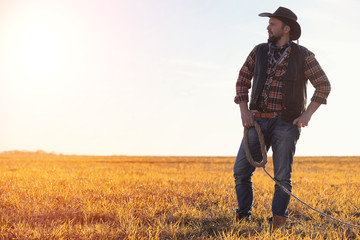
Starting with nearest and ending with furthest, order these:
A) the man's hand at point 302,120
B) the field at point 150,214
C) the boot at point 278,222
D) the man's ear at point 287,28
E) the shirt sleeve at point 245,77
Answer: the field at point 150,214
the man's hand at point 302,120
the boot at point 278,222
the man's ear at point 287,28
the shirt sleeve at point 245,77

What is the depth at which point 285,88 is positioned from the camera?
→ 5.15 meters

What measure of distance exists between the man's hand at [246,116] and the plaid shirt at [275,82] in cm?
11

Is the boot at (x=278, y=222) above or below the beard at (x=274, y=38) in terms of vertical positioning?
below

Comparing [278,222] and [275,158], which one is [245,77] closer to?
[275,158]

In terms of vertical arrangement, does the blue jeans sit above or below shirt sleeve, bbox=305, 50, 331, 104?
below

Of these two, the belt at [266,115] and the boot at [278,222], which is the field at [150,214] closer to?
the boot at [278,222]

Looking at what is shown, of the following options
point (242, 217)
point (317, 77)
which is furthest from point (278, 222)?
point (317, 77)

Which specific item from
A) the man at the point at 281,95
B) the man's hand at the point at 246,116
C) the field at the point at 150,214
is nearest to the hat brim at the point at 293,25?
the man at the point at 281,95

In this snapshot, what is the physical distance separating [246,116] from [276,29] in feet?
4.15

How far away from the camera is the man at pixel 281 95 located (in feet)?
16.9

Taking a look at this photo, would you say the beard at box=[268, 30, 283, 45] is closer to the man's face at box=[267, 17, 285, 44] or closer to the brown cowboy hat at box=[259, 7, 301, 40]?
the man's face at box=[267, 17, 285, 44]

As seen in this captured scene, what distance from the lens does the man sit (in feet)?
16.9

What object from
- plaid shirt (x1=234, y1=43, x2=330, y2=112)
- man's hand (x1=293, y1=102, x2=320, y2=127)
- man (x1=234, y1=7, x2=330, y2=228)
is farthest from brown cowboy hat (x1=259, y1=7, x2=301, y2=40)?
man's hand (x1=293, y1=102, x2=320, y2=127)

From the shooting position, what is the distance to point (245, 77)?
554 centimetres
